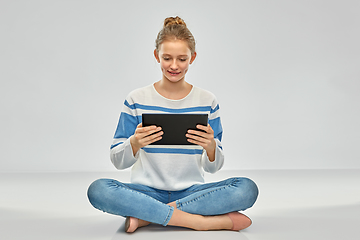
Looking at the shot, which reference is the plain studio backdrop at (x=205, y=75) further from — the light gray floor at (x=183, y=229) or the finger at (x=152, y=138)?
the finger at (x=152, y=138)

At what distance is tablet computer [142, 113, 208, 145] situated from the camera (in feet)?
5.59

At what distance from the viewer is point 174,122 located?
1.71 metres

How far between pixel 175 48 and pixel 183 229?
32.8 inches

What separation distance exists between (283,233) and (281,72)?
125 inches

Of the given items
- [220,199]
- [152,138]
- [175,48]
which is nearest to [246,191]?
[220,199]

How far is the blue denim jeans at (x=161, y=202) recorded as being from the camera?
1.70 metres

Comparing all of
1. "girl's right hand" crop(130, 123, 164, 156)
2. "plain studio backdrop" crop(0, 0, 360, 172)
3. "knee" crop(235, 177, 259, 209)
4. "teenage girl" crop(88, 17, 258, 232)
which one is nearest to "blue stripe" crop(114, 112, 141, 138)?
"teenage girl" crop(88, 17, 258, 232)

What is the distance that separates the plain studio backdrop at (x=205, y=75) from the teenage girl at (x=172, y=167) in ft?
8.03

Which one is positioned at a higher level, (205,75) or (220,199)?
(205,75)

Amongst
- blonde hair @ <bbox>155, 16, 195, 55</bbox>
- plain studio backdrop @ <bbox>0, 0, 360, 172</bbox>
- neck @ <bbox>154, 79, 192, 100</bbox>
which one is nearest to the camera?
blonde hair @ <bbox>155, 16, 195, 55</bbox>

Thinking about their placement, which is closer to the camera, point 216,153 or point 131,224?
point 131,224

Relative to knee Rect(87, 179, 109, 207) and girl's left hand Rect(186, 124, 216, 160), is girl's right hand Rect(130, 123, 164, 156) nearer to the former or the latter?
girl's left hand Rect(186, 124, 216, 160)

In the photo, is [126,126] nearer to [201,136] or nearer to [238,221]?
[201,136]

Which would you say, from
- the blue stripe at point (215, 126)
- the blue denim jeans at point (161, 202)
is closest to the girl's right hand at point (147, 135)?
the blue denim jeans at point (161, 202)
